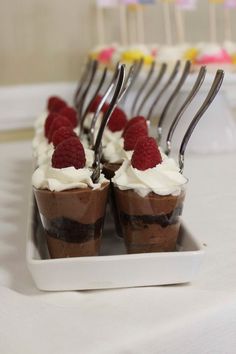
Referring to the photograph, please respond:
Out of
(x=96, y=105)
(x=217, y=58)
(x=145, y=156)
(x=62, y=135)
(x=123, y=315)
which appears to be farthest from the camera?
(x=217, y=58)

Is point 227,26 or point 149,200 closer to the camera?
point 149,200

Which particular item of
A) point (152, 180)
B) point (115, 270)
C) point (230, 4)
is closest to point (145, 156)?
point (152, 180)

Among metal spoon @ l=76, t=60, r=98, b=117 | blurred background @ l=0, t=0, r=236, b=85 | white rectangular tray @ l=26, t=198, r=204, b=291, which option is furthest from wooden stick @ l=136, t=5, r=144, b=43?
white rectangular tray @ l=26, t=198, r=204, b=291

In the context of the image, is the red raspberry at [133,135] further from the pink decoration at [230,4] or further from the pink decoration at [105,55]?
the pink decoration at [230,4]

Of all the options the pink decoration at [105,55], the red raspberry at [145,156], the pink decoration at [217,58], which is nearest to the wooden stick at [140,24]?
the pink decoration at [105,55]

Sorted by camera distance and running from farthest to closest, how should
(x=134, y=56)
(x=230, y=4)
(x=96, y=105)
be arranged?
(x=230, y=4), (x=134, y=56), (x=96, y=105)

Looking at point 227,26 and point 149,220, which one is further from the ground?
point 227,26

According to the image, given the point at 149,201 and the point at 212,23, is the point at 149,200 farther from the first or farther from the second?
the point at 212,23
